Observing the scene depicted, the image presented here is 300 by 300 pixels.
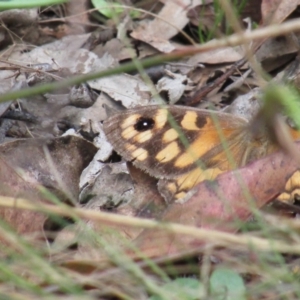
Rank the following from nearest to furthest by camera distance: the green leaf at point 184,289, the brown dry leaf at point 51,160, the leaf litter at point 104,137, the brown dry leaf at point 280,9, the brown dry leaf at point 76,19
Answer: the green leaf at point 184,289 → the leaf litter at point 104,137 → the brown dry leaf at point 51,160 → the brown dry leaf at point 280,9 → the brown dry leaf at point 76,19

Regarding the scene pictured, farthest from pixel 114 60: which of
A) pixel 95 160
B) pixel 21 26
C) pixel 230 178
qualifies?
pixel 230 178

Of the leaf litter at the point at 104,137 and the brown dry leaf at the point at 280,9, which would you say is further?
the brown dry leaf at the point at 280,9

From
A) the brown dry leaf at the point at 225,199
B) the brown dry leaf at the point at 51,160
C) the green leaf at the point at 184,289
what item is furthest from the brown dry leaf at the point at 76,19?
the green leaf at the point at 184,289

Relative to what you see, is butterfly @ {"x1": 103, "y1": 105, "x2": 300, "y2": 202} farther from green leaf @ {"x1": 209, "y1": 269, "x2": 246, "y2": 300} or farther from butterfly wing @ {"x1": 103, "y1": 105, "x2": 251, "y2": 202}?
green leaf @ {"x1": 209, "y1": 269, "x2": 246, "y2": 300}

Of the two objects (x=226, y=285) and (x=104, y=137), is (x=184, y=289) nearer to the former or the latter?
(x=226, y=285)

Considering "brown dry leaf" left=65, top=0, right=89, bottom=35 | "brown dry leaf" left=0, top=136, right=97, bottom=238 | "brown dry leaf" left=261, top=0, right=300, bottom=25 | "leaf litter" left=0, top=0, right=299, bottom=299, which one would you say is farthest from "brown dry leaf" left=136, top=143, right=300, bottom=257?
"brown dry leaf" left=65, top=0, right=89, bottom=35

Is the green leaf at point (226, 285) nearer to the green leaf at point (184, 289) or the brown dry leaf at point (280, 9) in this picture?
the green leaf at point (184, 289)

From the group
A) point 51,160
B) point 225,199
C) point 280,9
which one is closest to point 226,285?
point 225,199
